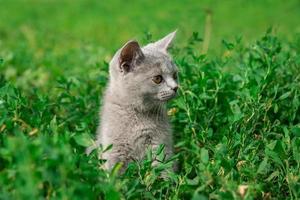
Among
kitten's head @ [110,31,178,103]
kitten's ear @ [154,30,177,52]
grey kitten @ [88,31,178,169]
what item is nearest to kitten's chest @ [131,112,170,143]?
grey kitten @ [88,31,178,169]

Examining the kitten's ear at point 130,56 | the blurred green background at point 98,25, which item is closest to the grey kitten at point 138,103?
the kitten's ear at point 130,56

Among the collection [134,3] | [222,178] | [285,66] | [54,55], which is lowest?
[222,178]

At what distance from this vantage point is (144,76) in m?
4.70

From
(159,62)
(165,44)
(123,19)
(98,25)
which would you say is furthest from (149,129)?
(123,19)

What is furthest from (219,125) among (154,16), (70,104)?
(154,16)

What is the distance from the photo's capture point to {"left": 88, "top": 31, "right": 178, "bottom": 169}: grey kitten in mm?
4605

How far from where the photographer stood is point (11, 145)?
115 inches

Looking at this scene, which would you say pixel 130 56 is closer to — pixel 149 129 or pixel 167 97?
pixel 167 97

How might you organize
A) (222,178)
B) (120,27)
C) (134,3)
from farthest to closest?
(134,3), (120,27), (222,178)

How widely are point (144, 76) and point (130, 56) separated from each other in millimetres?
186

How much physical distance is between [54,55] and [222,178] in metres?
5.56

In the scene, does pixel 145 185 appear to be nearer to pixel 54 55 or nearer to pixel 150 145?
pixel 150 145

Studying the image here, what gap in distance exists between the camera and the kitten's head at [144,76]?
4.64 m

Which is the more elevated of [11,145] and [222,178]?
[11,145]
